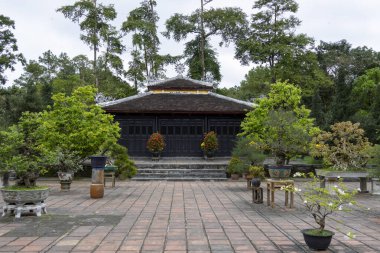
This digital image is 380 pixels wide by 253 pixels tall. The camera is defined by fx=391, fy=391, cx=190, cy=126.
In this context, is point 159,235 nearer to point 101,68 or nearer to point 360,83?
point 101,68

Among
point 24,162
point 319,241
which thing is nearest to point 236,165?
point 24,162

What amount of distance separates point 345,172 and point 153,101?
12603 mm

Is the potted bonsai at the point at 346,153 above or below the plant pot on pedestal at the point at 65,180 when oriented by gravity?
above

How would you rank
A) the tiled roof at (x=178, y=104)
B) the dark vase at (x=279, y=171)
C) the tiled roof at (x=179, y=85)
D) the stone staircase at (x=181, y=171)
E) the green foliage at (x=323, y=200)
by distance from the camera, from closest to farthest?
the green foliage at (x=323, y=200), the dark vase at (x=279, y=171), the stone staircase at (x=181, y=171), the tiled roof at (x=178, y=104), the tiled roof at (x=179, y=85)

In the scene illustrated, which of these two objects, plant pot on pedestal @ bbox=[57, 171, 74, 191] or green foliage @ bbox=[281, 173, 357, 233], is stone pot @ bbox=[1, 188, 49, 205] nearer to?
plant pot on pedestal @ bbox=[57, 171, 74, 191]

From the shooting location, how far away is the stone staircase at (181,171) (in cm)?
1786

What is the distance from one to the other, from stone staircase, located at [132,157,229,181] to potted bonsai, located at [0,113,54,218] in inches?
343

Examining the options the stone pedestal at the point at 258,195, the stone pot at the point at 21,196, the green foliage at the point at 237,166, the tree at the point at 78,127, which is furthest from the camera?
the green foliage at the point at 237,166

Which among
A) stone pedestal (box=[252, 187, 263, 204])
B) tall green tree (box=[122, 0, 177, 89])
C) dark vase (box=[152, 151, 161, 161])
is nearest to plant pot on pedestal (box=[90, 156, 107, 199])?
stone pedestal (box=[252, 187, 263, 204])

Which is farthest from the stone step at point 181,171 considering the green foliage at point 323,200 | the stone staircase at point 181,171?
the green foliage at point 323,200

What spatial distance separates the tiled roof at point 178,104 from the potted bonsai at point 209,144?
4.52 ft

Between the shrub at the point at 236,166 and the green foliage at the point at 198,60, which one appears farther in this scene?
the green foliage at the point at 198,60

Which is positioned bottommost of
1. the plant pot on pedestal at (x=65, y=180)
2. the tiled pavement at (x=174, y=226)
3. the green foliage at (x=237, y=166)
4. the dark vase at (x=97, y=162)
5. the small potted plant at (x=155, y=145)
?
the tiled pavement at (x=174, y=226)

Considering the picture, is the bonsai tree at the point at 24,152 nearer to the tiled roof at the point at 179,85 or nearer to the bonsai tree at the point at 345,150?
the bonsai tree at the point at 345,150
